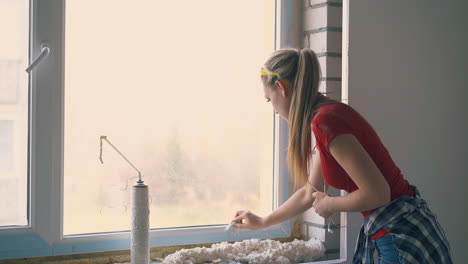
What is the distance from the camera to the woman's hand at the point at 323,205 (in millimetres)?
1600

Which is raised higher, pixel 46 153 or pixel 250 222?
pixel 46 153

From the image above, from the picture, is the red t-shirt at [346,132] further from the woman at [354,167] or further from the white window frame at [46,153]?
the white window frame at [46,153]

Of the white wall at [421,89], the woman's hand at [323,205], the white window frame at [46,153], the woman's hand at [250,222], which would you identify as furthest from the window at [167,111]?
the woman's hand at [323,205]

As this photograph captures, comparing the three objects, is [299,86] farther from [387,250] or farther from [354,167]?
[387,250]

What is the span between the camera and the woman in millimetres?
1476

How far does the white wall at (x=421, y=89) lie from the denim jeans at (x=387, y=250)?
19.1 inches

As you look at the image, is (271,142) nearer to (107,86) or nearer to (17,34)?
(107,86)

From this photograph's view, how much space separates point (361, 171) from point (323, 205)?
7.8 inches

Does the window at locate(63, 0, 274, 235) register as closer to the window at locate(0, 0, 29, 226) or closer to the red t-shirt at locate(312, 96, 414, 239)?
the window at locate(0, 0, 29, 226)

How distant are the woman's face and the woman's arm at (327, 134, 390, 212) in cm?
21

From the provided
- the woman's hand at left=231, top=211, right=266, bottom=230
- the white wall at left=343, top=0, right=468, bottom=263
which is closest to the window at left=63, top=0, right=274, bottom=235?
the woman's hand at left=231, top=211, right=266, bottom=230

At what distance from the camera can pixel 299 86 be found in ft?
5.23

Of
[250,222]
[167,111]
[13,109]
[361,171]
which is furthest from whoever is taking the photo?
[167,111]

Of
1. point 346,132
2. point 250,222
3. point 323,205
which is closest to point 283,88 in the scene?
point 346,132
